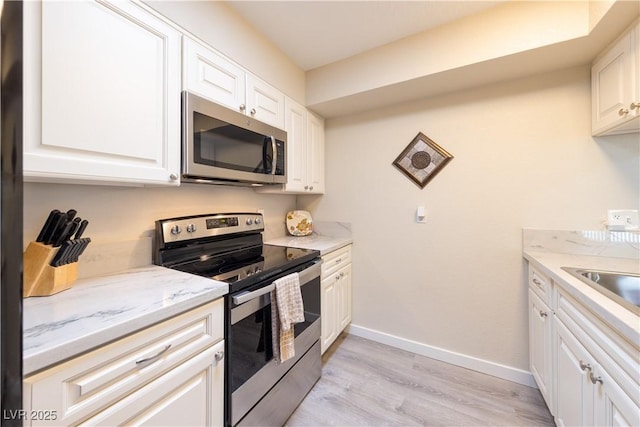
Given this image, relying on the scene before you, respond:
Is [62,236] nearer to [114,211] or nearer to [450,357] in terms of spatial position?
[114,211]

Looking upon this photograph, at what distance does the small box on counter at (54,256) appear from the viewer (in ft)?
2.79

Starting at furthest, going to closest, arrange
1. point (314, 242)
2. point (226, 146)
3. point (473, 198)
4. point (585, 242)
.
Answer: point (314, 242), point (473, 198), point (585, 242), point (226, 146)

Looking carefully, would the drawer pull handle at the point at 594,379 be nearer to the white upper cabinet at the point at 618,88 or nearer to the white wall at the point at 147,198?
the white upper cabinet at the point at 618,88

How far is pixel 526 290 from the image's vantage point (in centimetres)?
170

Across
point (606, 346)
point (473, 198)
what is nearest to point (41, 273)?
point (606, 346)

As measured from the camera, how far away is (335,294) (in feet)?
6.49

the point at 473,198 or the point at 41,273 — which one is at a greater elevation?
the point at 473,198

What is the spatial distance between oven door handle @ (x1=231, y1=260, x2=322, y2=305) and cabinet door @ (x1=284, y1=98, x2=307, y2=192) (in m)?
0.68

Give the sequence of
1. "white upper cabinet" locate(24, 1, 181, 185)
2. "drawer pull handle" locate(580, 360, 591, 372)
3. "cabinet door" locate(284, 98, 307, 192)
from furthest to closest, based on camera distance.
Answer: "cabinet door" locate(284, 98, 307, 192)
"drawer pull handle" locate(580, 360, 591, 372)
"white upper cabinet" locate(24, 1, 181, 185)

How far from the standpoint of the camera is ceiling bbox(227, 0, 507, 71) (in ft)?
4.77

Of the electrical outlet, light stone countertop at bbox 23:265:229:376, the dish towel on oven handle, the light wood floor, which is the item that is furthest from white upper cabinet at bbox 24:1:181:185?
the electrical outlet

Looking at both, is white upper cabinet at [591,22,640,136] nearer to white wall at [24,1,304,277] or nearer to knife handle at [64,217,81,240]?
white wall at [24,1,304,277]

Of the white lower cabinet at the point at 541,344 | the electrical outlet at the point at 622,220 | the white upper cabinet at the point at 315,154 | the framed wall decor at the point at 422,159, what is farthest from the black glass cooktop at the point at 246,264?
the electrical outlet at the point at 622,220

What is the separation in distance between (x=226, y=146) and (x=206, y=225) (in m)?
0.51
